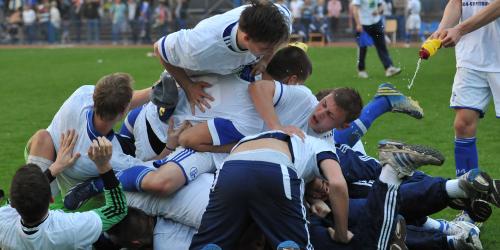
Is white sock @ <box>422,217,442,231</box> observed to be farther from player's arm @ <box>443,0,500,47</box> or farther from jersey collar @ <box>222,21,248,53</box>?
jersey collar @ <box>222,21,248,53</box>

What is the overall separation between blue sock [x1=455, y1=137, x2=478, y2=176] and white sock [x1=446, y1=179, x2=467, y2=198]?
4.22 ft

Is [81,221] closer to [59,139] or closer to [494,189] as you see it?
[59,139]

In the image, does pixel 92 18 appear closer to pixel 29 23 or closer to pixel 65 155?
pixel 29 23

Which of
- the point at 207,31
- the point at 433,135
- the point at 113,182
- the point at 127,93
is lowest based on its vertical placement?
the point at 433,135

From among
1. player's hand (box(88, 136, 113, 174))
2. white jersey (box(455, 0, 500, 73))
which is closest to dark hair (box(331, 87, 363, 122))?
player's hand (box(88, 136, 113, 174))

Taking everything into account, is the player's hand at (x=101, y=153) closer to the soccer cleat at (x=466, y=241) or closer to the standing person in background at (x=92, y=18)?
the soccer cleat at (x=466, y=241)

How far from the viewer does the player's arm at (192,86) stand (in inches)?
229

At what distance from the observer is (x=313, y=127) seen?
573 cm

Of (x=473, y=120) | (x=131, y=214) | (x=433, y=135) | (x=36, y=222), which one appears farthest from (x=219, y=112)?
(x=433, y=135)

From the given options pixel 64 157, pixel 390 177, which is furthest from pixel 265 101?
pixel 64 157

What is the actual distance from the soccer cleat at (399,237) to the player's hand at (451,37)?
187cm

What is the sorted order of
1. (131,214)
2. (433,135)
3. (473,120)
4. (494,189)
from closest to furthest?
(131,214) < (494,189) < (473,120) < (433,135)

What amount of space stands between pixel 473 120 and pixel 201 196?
2781 millimetres

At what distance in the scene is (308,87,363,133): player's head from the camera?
5.55m
